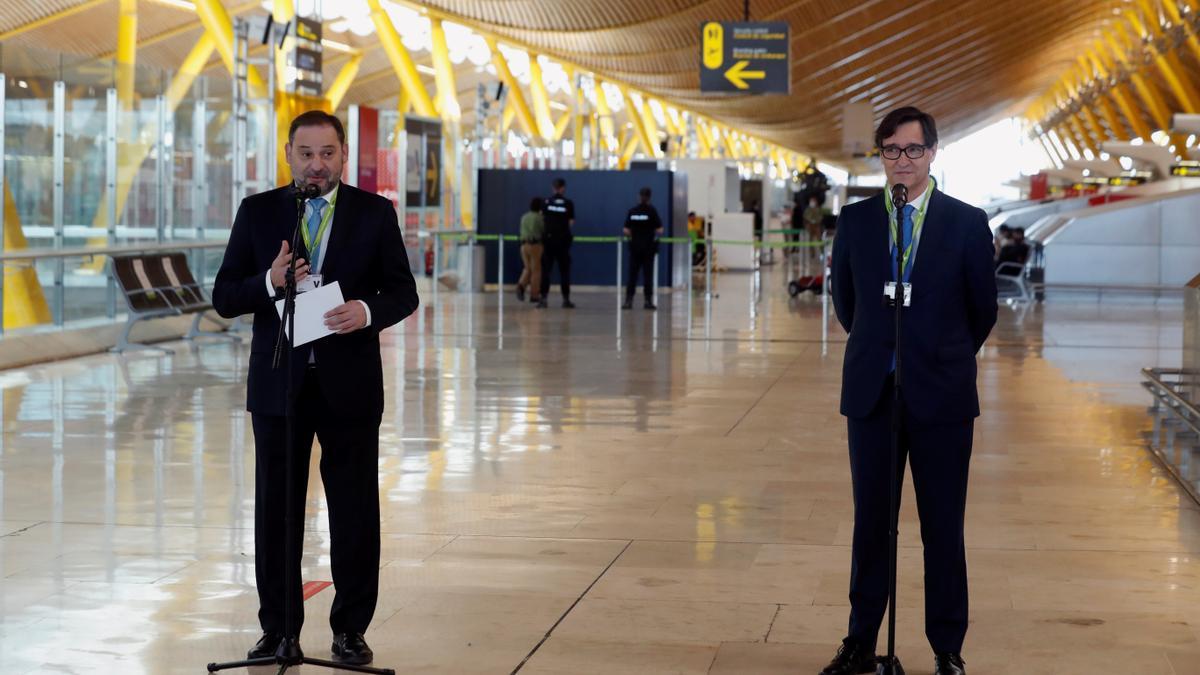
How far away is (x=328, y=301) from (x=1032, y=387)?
29.4ft

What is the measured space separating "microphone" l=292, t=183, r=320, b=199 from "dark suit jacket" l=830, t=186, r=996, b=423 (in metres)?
1.39

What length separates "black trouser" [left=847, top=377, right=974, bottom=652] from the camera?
4223 millimetres

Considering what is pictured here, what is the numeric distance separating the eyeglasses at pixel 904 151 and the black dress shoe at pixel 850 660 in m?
1.31

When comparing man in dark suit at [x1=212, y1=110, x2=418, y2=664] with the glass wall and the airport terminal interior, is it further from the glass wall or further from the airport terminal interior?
the glass wall

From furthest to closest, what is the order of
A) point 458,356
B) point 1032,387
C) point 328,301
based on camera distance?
point 458,356 < point 1032,387 < point 328,301

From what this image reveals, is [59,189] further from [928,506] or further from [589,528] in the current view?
[928,506]

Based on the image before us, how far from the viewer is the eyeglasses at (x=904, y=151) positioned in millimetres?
4117

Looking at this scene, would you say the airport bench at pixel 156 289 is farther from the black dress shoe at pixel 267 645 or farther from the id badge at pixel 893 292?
the id badge at pixel 893 292

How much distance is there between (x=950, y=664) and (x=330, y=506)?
1.76 m

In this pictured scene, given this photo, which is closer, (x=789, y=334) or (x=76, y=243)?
(x=76, y=243)

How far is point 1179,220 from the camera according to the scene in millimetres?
23484

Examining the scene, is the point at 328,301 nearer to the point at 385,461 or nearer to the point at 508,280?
the point at 385,461

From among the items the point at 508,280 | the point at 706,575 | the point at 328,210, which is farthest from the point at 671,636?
the point at 508,280

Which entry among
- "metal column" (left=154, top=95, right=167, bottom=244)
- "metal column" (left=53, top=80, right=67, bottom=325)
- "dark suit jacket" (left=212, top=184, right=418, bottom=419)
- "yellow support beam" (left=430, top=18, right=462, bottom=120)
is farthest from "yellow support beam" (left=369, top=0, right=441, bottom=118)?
"dark suit jacket" (left=212, top=184, right=418, bottom=419)
